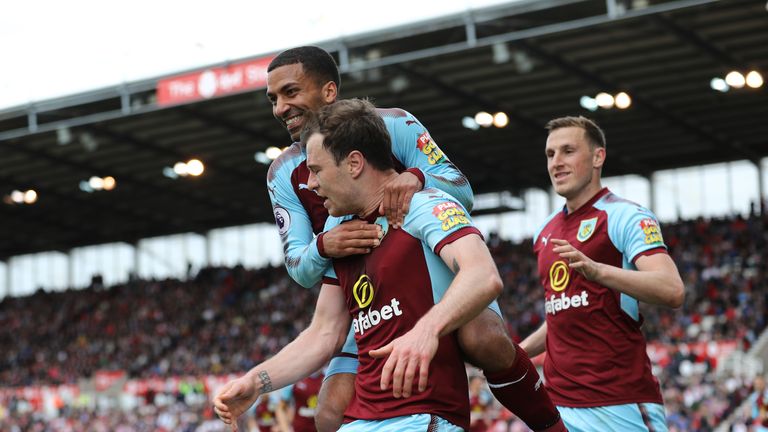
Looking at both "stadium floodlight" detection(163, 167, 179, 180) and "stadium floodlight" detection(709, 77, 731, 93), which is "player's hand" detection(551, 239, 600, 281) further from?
"stadium floodlight" detection(163, 167, 179, 180)

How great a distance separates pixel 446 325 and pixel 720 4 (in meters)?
18.1

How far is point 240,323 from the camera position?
35.1 meters

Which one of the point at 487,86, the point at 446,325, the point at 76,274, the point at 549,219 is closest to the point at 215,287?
the point at 76,274

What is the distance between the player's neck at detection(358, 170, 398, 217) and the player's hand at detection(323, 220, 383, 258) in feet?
0.20

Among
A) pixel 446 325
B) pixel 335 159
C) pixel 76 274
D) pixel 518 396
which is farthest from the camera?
pixel 76 274

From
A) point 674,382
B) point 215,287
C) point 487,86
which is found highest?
point 487,86

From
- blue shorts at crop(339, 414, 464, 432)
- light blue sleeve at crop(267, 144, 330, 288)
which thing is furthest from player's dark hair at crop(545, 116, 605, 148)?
Result: blue shorts at crop(339, 414, 464, 432)

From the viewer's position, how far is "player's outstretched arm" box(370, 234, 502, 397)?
138 inches

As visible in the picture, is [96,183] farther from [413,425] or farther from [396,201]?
[413,425]

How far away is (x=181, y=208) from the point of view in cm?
4069

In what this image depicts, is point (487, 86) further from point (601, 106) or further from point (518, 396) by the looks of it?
point (518, 396)

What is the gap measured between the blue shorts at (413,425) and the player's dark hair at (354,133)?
0.88 metres

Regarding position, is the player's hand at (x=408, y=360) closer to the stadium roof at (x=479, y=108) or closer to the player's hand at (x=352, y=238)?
the player's hand at (x=352, y=238)

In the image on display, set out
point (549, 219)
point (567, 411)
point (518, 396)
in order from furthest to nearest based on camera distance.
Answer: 1. point (549, 219)
2. point (567, 411)
3. point (518, 396)
